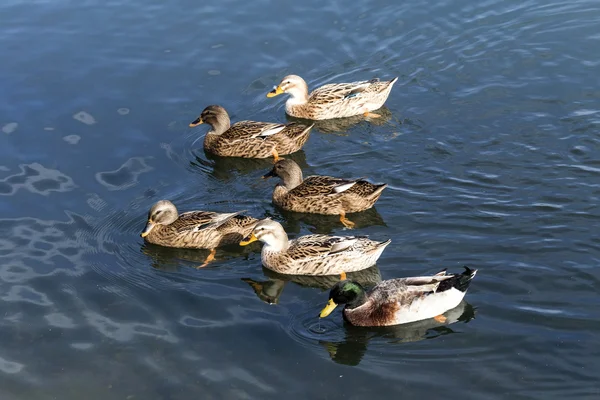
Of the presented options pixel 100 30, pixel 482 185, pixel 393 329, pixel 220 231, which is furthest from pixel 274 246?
A: pixel 100 30

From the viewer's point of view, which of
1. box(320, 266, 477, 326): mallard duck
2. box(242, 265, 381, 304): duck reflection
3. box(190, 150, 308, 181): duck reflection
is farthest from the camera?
box(190, 150, 308, 181): duck reflection

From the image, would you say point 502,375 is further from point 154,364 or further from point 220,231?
point 220,231

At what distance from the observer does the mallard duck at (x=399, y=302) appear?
33.3ft

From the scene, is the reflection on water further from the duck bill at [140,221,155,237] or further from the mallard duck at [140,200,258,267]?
the duck bill at [140,221,155,237]

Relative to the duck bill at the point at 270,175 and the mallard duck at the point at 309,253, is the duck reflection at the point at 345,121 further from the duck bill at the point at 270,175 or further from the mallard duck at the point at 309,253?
the mallard duck at the point at 309,253

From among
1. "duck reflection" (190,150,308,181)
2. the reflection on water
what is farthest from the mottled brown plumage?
the reflection on water

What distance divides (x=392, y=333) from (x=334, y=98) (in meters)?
6.31

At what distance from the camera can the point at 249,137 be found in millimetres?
14516

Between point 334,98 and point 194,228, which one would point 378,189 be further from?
point 334,98

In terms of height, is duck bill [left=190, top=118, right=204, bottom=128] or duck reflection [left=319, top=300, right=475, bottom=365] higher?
duck bill [left=190, top=118, right=204, bottom=128]

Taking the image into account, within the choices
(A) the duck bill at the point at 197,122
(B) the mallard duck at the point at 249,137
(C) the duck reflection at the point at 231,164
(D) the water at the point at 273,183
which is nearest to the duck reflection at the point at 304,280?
(D) the water at the point at 273,183

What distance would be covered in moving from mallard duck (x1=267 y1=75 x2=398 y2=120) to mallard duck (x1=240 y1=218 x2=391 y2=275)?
4.40 metres

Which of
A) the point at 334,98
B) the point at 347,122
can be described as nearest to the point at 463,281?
the point at 347,122

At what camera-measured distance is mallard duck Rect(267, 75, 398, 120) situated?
50.3 feet
